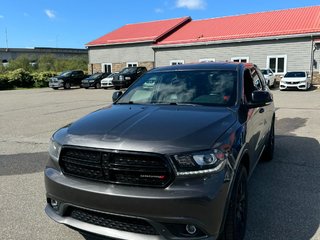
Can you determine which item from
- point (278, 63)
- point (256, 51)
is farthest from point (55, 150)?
point (256, 51)

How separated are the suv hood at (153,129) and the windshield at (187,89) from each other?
1.12ft

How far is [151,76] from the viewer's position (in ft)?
16.1

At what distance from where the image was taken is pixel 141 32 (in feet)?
128

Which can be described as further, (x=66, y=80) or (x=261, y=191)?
(x=66, y=80)

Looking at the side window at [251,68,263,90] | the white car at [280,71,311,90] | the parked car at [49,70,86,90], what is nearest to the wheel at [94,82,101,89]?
the parked car at [49,70,86,90]

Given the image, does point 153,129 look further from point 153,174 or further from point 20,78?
point 20,78

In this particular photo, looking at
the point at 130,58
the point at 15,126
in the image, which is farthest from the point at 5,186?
the point at 130,58

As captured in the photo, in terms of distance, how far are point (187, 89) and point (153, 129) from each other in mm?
1428

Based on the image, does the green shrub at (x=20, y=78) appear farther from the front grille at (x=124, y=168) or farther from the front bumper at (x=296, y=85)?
the front grille at (x=124, y=168)

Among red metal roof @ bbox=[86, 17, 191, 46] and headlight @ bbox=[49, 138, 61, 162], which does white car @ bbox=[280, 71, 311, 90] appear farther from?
headlight @ bbox=[49, 138, 61, 162]

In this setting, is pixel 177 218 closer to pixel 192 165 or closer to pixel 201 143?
pixel 192 165

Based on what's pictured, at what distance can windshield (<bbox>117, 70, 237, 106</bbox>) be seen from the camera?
4078 mm

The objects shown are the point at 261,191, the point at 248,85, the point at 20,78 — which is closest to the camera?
the point at 248,85

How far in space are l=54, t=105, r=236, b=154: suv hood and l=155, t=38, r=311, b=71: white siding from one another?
25890mm
